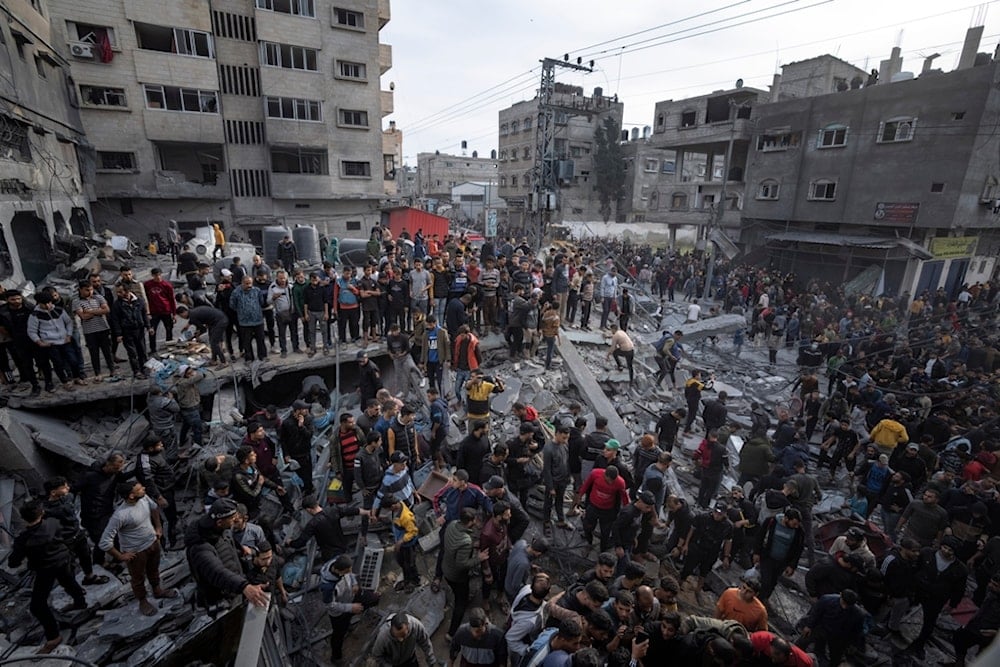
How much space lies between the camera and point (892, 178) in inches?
813

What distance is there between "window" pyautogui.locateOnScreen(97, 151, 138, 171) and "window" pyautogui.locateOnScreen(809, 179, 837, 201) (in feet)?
108

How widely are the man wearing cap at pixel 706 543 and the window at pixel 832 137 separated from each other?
910 inches

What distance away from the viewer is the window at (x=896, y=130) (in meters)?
20.0

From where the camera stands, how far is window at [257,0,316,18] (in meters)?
24.5

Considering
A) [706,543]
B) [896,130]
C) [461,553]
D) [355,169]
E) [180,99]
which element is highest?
[180,99]

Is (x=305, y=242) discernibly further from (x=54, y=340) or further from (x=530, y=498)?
(x=530, y=498)

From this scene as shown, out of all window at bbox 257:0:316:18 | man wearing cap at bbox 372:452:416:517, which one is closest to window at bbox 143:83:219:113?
window at bbox 257:0:316:18

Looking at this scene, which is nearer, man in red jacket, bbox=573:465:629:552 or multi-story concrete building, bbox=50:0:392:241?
→ man in red jacket, bbox=573:465:629:552

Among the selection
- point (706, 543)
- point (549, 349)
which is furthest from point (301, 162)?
point (706, 543)

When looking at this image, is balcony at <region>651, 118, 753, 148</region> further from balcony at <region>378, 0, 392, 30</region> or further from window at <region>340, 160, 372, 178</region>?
window at <region>340, 160, 372, 178</region>

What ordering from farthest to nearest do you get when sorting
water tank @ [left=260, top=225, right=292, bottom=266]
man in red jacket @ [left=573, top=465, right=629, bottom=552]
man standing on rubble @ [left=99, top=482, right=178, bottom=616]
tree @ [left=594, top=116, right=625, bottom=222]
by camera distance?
tree @ [left=594, top=116, right=625, bottom=222] → water tank @ [left=260, top=225, right=292, bottom=266] → man in red jacket @ [left=573, top=465, right=629, bottom=552] → man standing on rubble @ [left=99, top=482, right=178, bottom=616]

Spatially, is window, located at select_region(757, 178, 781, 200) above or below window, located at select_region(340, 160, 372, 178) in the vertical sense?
below

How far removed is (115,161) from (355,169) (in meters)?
11.2

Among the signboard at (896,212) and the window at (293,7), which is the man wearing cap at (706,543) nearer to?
the signboard at (896,212)
